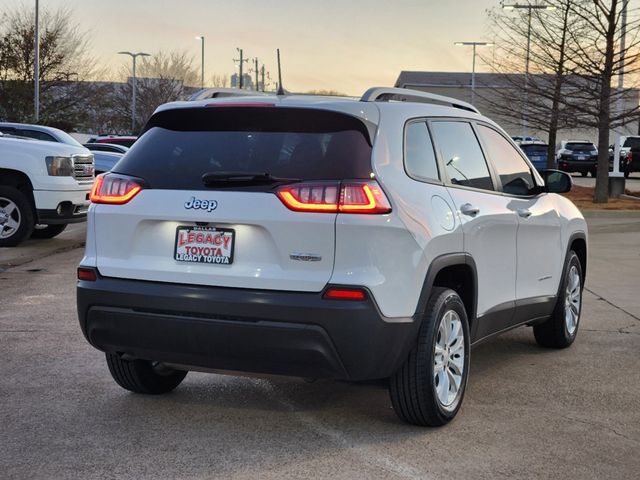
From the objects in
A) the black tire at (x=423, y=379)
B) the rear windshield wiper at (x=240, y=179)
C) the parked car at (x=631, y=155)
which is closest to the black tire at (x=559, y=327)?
the black tire at (x=423, y=379)

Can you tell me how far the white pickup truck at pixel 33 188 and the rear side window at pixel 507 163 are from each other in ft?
26.9

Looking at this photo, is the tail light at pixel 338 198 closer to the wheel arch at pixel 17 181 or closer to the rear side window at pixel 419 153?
the rear side window at pixel 419 153

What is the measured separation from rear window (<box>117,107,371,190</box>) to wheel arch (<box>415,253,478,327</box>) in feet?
2.26

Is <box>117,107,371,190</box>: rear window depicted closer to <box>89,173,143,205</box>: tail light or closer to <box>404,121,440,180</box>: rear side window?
<box>89,173,143,205</box>: tail light

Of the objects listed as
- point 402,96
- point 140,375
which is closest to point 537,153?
point 402,96

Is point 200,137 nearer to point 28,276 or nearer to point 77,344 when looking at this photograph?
point 77,344

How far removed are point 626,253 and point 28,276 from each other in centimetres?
856

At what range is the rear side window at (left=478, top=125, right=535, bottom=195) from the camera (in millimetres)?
5980

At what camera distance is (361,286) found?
169 inches

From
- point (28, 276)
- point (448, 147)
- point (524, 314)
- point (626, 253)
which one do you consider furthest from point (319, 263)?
point (626, 253)

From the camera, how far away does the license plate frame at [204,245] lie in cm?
448

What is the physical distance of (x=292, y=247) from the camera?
436 cm

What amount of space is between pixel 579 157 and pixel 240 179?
39.9 meters

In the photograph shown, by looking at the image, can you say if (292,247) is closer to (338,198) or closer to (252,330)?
(338,198)
